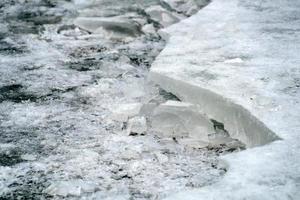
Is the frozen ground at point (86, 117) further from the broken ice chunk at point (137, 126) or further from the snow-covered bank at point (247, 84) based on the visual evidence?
the snow-covered bank at point (247, 84)

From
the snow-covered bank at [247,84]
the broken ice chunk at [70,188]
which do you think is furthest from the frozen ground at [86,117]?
the snow-covered bank at [247,84]

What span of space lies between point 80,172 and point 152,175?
11.2 inches

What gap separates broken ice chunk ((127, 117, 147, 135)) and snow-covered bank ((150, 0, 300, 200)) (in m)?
0.31

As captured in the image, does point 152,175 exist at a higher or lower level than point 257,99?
lower

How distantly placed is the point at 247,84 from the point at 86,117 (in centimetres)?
84

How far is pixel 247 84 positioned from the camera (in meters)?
2.15

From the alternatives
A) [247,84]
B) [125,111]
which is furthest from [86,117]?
[247,84]

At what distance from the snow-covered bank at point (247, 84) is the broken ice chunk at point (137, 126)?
312 millimetres

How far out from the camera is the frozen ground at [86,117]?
1585mm

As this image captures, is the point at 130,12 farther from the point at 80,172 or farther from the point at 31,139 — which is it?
the point at 80,172

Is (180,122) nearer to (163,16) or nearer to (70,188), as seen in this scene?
(70,188)

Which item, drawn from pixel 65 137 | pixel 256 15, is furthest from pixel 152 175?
pixel 256 15

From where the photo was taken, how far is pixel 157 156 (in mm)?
1761

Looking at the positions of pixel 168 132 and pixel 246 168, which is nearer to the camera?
pixel 246 168
